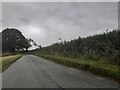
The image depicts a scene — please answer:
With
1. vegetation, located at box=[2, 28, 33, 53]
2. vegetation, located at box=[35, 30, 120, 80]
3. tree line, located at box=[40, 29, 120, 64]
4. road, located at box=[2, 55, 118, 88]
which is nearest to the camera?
road, located at box=[2, 55, 118, 88]

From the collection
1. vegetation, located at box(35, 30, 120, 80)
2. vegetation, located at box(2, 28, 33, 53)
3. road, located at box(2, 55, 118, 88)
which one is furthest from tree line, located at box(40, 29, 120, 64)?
vegetation, located at box(2, 28, 33, 53)

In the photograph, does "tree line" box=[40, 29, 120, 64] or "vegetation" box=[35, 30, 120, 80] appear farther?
"tree line" box=[40, 29, 120, 64]

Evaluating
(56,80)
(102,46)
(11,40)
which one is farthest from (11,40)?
(56,80)

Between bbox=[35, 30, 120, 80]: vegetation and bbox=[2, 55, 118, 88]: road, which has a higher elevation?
bbox=[35, 30, 120, 80]: vegetation

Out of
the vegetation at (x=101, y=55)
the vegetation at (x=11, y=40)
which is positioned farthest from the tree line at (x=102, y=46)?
the vegetation at (x=11, y=40)

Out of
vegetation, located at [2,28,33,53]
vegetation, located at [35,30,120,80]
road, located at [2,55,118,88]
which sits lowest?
road, located at [2,55,118,88]

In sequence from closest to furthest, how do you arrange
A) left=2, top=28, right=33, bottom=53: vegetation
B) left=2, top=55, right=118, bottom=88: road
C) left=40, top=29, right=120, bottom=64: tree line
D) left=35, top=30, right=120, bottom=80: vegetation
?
left=2, top=55, right=118, bottom=88: road, left=35, top=30, right=120, bottom=80: vegetation, left=40, top=29, right=120, bottom=64: tree line, left=2, top=28, right=33, bottom=53: vegetation

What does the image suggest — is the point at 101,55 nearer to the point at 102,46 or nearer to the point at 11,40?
the point at 102,46

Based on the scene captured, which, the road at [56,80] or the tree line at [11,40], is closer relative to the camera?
the road at [56,80]

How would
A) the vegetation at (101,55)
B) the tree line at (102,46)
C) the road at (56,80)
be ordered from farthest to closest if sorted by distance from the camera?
the tree line at (102,46)
the vegetation at (101,55)
the road at (56,80)

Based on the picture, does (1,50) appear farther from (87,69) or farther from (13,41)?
(87,69)

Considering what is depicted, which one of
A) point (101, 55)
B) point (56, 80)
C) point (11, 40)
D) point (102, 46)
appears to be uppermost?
point (11, 40)

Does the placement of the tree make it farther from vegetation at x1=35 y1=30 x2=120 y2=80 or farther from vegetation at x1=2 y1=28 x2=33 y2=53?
vegetation at x1=35 y1=30 x2=120 y2=80

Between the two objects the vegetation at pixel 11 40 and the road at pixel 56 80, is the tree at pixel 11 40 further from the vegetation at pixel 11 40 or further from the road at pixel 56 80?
the road at pixel 56 80
